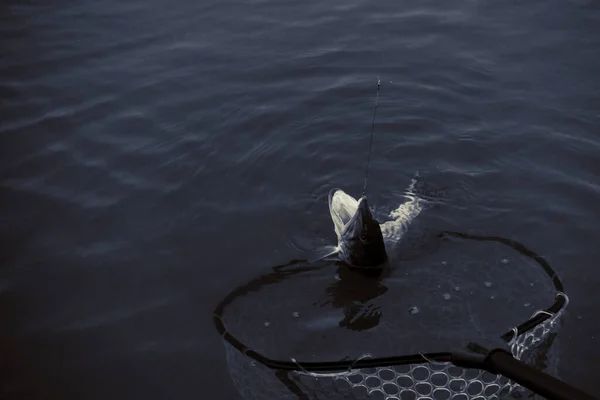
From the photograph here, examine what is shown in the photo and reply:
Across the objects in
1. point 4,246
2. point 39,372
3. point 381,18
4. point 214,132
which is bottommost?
point 39,372

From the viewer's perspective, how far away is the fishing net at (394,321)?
5.00m

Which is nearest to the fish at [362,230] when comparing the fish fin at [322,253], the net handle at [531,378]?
the fish fin at [322,253]

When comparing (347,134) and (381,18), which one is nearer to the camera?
(347,134)

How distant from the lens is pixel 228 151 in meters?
7.81

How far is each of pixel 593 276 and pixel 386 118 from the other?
10.6ft

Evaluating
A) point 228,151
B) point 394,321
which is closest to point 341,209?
point 394,321

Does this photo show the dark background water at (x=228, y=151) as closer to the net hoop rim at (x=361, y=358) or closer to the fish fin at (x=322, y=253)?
the net hoop rim at (x=361, y=358)

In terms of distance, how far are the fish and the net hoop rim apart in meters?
0.28

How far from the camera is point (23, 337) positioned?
570 centimetres

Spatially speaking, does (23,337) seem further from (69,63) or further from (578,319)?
(69,63)

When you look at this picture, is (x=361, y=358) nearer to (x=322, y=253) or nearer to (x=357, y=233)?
(x=357, y=233)

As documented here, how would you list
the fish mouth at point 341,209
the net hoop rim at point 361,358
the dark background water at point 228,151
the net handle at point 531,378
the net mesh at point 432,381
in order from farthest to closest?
the fish mouth at point 341,209 < the dark background water at point 228,151 < the net mesh at point 432,381 < the net hoop rim at point 361,358 < the net handle at point 531,378

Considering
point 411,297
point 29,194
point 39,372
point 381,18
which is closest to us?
point 39,372

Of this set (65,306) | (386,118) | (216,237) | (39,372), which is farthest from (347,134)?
(39,372)
